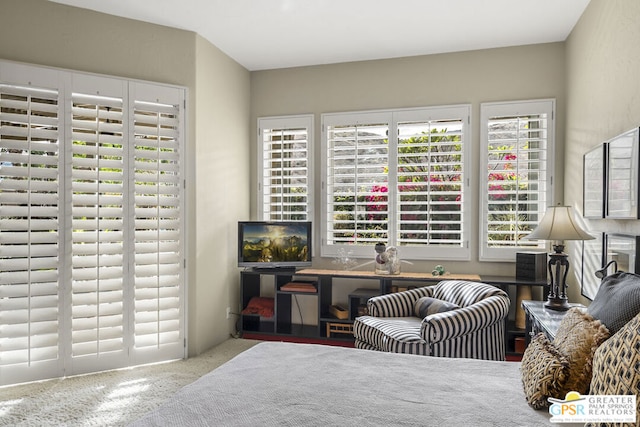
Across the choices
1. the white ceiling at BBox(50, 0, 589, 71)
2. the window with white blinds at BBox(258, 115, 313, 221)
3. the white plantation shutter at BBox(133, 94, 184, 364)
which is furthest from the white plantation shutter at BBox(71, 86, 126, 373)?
the window with white blinds at BBox(258, 115, 313, 221)

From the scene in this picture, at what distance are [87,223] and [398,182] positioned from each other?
Answer: 2.82 metres

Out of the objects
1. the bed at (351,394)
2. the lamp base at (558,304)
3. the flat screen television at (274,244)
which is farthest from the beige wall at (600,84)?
the flat screen television at (274,244)

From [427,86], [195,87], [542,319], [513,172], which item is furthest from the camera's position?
[427,86]

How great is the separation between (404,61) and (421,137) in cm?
81

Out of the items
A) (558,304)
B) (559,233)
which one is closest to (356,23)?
(559,233)

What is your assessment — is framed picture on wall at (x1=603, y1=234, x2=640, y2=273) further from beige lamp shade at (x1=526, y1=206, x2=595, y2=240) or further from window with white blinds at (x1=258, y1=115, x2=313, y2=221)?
window with white blinds at (x1=258, y1=115, x2=313, y2=221)

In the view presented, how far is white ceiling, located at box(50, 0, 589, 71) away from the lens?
3.45 metres

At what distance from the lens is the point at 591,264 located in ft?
10.1

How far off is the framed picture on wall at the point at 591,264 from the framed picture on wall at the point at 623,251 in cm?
12

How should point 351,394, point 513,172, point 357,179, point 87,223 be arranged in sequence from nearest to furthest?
point 351,394 → point 87,223 → point 513,172 → point 357,179

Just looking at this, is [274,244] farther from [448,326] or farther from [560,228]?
[560,228]

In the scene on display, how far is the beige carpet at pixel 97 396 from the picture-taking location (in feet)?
9.17

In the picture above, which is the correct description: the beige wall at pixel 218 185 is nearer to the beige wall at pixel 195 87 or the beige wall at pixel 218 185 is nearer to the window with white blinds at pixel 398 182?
the beige wall at pixel 195 87

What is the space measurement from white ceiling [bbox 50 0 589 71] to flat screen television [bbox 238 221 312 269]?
173 cm
